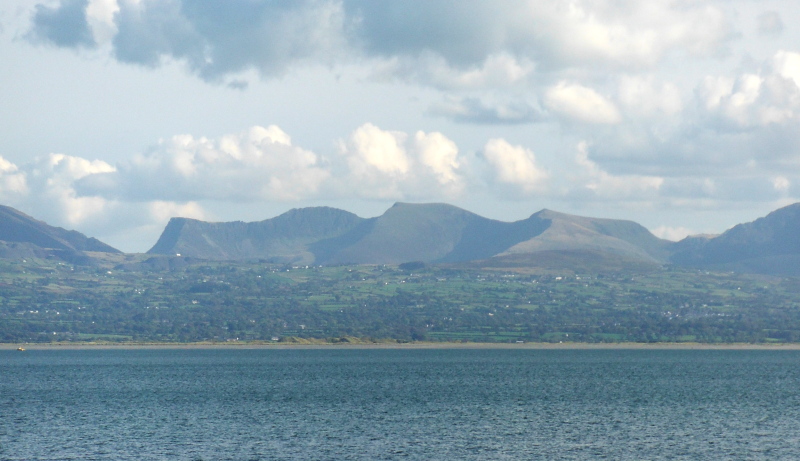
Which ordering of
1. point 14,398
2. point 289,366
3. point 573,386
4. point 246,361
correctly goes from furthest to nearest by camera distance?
point 246,361, point 289,366, point 573,386, point 14,398

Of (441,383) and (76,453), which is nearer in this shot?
(76,453)

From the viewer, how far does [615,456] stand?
5700cm

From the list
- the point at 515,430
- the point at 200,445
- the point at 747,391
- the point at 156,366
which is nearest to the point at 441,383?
the point at 747,391

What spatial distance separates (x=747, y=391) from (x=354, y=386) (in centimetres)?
4660

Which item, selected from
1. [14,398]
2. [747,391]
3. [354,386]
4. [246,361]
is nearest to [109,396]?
[14,398]

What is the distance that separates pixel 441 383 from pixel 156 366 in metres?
71.6

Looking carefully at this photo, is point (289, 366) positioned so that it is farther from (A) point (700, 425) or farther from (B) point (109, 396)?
(A) point (700, 425)

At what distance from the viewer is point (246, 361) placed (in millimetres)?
186750

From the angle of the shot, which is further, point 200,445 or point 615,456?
point 200,445

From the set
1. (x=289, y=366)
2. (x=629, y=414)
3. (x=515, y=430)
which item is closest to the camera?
(x=515, y=430)

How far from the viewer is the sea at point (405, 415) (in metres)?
60.0

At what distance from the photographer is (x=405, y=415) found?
79.6 m

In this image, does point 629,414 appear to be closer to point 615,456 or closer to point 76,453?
point 615,456

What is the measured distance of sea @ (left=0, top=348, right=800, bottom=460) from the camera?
6000 cm
